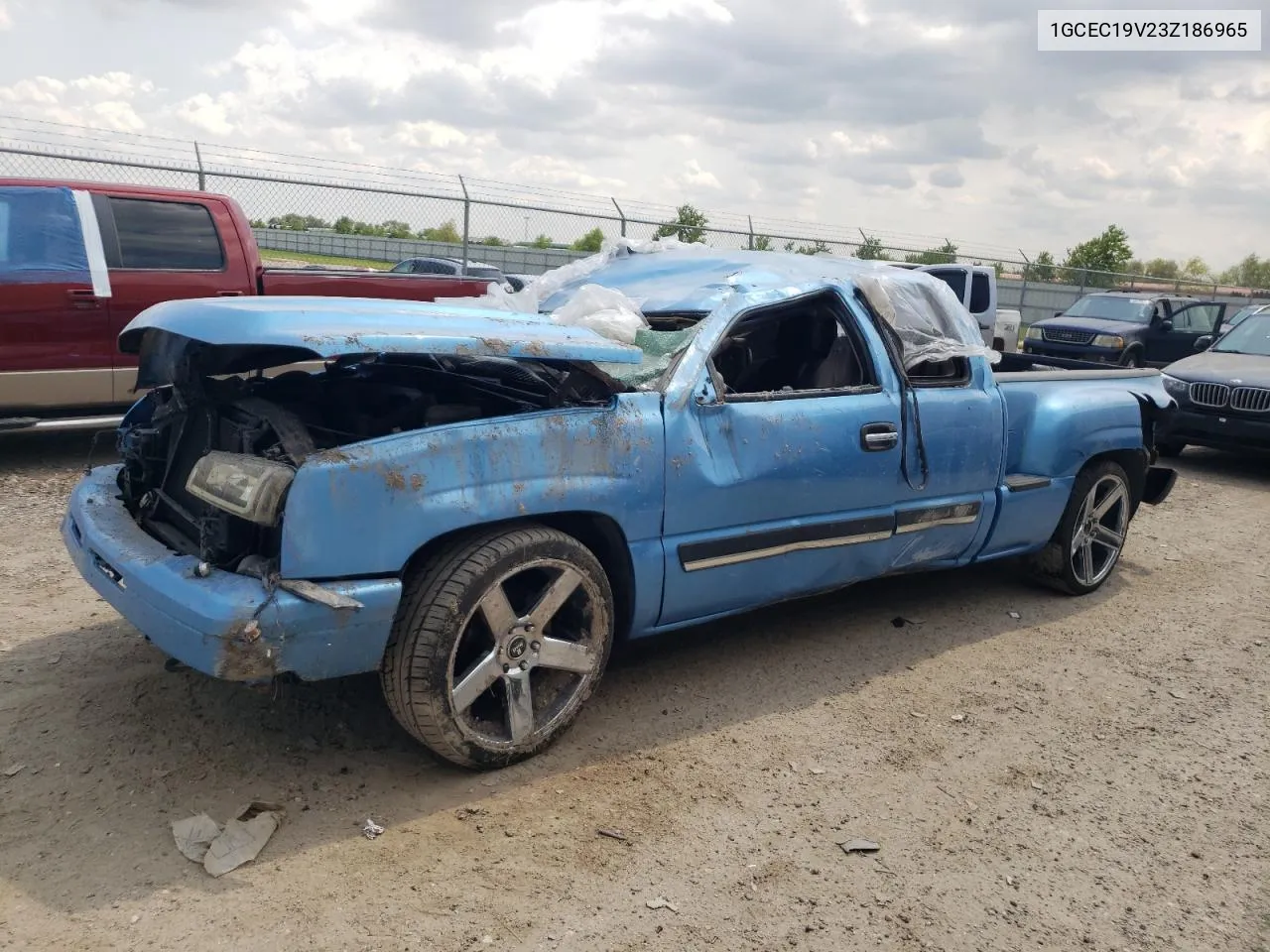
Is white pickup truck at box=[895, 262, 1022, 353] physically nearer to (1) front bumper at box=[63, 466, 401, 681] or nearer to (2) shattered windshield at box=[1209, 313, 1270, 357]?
(2) shattered windshield at box=[1209, 313, 1270, 357]

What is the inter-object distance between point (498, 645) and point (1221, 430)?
855cm

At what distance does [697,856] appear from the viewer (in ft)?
9.56

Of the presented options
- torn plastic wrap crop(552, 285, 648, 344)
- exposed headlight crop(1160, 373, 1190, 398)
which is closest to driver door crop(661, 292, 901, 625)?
torn plastic wrap crop(552, 285, 648, 344)

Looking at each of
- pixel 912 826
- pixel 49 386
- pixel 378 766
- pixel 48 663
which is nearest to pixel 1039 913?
pixel 912 826

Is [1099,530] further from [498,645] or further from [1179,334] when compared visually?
[1179,334]

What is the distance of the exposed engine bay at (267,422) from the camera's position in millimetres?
2955

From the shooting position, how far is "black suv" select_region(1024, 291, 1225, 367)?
48.3 ft

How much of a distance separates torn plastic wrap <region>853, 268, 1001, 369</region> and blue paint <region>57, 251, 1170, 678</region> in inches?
5.1

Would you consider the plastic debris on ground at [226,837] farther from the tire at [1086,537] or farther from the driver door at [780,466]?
the tire at [1086,537]

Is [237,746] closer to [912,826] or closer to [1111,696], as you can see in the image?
[912,826]

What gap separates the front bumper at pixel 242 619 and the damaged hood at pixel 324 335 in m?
0.69

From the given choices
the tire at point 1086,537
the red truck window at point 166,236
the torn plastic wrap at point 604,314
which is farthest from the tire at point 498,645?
the red truck window at point 166,236

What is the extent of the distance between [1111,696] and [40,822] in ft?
13.1

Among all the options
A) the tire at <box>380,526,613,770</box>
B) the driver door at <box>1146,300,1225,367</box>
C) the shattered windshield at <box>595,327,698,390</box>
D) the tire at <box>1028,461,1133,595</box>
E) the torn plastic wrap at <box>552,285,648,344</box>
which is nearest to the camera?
the tire at <box>380,526,613,770</box>
